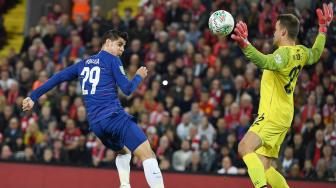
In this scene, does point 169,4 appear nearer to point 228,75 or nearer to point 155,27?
point 155,27

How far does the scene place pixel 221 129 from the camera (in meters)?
15.8

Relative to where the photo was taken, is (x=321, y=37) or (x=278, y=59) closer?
(x=278, y=59)

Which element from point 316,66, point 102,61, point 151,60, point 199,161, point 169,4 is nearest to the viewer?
point 102,61

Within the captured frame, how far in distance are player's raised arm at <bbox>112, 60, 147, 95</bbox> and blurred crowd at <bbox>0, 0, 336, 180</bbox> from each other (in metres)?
4.47

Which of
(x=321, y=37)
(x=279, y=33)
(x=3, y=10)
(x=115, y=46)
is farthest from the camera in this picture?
(x=3, y=10)

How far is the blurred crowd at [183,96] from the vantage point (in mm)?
15352

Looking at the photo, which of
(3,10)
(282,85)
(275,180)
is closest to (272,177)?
(275,180)

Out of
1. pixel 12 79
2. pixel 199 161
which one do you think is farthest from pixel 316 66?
pixel 12 79

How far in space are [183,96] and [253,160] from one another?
7.25 meters

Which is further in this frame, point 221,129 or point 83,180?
point 221,129

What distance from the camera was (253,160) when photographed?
31.4ft

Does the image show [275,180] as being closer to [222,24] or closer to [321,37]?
[321,37]

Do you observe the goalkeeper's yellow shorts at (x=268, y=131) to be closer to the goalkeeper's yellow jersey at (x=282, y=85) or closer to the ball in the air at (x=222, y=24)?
the goalkeeper's yellow jersey at (x=282, y=85)

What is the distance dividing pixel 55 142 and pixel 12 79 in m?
2.71
